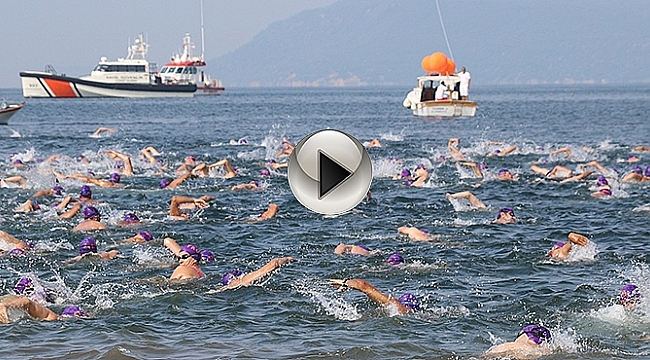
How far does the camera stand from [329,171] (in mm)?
4426

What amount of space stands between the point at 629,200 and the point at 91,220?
449 inches

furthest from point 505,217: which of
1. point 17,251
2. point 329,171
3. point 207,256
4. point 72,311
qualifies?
point 329,171

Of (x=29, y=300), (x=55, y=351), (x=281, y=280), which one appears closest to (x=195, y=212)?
(x=281, y=280)

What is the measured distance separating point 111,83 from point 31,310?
325 feet

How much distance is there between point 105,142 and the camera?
40938mm

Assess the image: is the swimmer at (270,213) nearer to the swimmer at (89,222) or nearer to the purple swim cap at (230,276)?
the swimmer at (89,222)

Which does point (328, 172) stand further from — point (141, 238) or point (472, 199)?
point (472, 199)

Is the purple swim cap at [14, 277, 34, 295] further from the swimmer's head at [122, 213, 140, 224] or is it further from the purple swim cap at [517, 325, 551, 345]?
the purple swim cap at [517, 325, 551, 345]

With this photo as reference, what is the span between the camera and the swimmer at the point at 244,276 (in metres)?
12.9

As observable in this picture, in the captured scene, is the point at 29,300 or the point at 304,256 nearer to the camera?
the point at 29,300

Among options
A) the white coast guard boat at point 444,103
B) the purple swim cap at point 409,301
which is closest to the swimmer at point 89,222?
the purple swim cap at point 409,301

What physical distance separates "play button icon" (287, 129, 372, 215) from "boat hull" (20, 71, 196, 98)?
10205cm

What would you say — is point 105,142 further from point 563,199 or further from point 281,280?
point 281,280

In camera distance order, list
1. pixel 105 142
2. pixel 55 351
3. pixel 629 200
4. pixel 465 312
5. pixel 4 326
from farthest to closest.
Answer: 1. pixel 105 142
2. pixel 629 200
3. pixel 465 312
4. pixel 4 326
5. pixel 55 351
